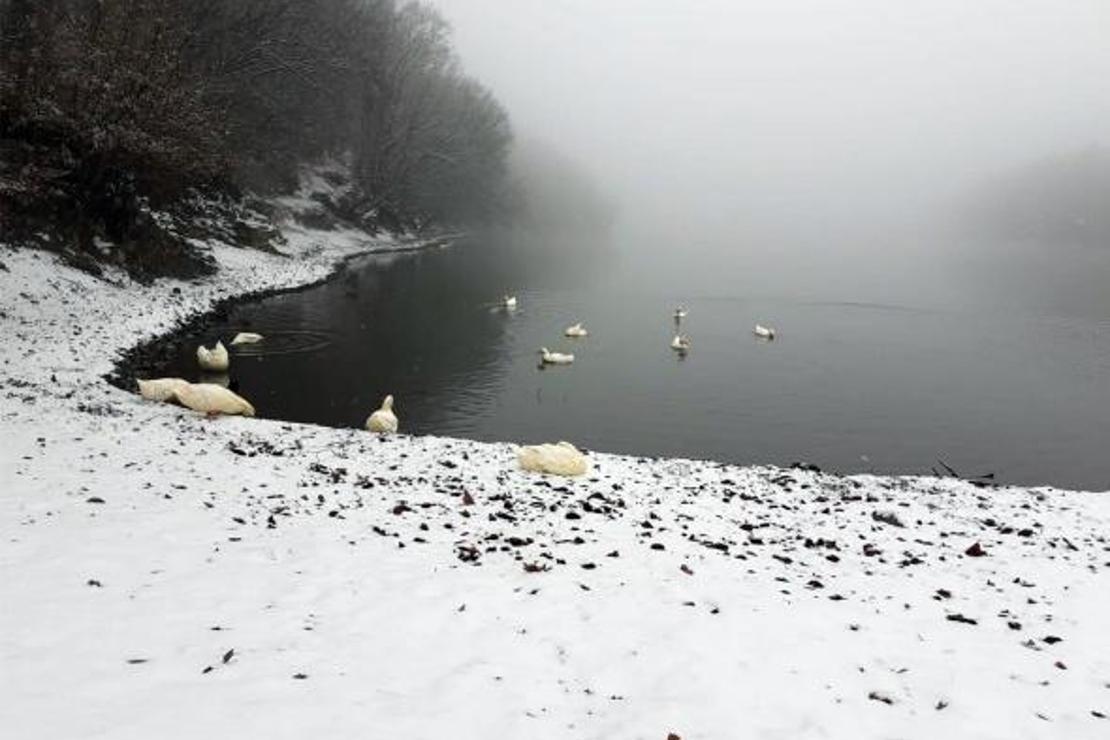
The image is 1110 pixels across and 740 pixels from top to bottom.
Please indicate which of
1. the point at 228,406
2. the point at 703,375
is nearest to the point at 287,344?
the point at 228,406

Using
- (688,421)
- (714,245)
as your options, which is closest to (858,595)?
(688,421)

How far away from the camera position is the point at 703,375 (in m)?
40.0

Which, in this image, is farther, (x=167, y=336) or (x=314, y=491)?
(x=167, y=336)

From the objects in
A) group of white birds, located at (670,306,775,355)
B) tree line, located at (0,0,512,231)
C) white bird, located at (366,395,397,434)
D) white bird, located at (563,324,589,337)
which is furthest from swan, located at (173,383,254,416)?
group of white birds, located at (670,306,775,355)

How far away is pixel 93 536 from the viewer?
12.1 metres

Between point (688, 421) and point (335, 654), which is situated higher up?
point (335, 654)

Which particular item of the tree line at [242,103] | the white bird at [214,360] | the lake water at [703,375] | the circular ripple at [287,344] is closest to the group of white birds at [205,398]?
the lake water at [703,375]

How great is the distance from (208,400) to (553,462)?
9768 millimetres

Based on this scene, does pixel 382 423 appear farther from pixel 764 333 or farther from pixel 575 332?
pixel 764 333

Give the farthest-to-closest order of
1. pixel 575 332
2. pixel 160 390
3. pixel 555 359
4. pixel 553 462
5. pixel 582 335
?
pixel 582 335, pixel 575 332, pixel 555 359, pixel 160 390, pixel 553 462

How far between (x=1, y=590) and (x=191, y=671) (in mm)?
3132

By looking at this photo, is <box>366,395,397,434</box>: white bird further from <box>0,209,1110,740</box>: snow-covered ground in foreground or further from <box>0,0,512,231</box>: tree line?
<box>0,0,512,231</box>: tree line

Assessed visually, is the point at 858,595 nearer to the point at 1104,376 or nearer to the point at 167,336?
the point at 167,336

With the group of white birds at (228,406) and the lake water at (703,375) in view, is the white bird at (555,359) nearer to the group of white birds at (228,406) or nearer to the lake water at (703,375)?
the lake water at (703,375)
